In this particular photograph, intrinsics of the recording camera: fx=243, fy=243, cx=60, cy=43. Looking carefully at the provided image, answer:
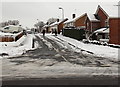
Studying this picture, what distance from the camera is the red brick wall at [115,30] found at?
2891cm

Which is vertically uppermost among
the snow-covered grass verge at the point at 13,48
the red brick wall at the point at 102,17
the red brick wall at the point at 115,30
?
the red brick wall at the point at 102,17

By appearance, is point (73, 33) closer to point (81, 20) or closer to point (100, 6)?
point (100, 6)

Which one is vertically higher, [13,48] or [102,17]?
[102,17]

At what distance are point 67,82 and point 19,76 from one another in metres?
2.38

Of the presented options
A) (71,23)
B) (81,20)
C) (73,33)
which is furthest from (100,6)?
(71,23)

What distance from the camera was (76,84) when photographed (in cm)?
843

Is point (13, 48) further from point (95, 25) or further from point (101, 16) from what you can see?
point (95, 25)

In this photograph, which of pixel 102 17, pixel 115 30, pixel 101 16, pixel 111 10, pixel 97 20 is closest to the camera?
pixel 115 30

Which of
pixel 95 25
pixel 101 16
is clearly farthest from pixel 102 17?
pixel 95 25

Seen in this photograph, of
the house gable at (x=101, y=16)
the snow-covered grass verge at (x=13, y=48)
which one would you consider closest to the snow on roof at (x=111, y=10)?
the house gable at (x=101, y=16)

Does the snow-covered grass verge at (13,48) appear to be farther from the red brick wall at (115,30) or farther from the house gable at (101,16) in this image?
the house gable at (101,16)

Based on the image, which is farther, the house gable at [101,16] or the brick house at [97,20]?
the brick house at [97,20]

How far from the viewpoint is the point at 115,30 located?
29.4 meters

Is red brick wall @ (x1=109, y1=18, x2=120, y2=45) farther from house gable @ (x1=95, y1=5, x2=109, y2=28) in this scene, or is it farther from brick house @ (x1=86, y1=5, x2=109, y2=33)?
brick house @ (x1=86, y1=5, x2=109, y2=33)
